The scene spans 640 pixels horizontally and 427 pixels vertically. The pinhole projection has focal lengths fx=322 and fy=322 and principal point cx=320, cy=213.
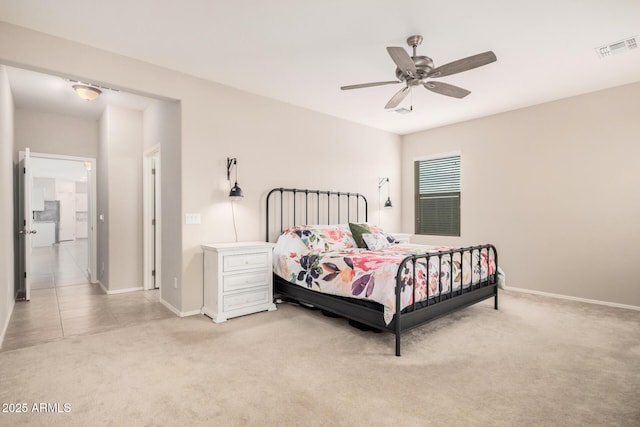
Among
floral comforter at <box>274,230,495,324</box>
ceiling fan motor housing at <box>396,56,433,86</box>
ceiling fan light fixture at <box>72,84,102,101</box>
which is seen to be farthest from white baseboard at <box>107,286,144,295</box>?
ceiling fan motor housing at <box>396,56,433,86</box>

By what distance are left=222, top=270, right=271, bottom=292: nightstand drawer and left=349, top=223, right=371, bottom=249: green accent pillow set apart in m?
1.36

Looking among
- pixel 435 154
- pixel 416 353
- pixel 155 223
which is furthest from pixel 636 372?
pixel 155 223

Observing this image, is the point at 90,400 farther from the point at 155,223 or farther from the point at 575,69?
the point at 575,69

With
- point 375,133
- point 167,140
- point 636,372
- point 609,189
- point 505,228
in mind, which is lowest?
point 636,372

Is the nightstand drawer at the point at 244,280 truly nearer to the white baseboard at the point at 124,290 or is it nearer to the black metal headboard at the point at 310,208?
the black metal headboard at the point at 310,208

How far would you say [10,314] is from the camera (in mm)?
3682

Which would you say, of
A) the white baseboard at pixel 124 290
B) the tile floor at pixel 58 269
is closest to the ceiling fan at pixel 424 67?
the white baseboard at pixel 124 290

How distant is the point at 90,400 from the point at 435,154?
5823 millimetres

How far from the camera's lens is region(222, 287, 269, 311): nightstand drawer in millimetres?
3559

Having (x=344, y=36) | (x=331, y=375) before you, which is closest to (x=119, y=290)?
(x=331, y=375)

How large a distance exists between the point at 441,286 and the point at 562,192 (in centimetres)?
283

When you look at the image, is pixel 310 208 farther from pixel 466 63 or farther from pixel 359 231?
pixel 466 63

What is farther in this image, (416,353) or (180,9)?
(416,353)

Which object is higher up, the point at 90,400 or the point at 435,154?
the point at 435,154
